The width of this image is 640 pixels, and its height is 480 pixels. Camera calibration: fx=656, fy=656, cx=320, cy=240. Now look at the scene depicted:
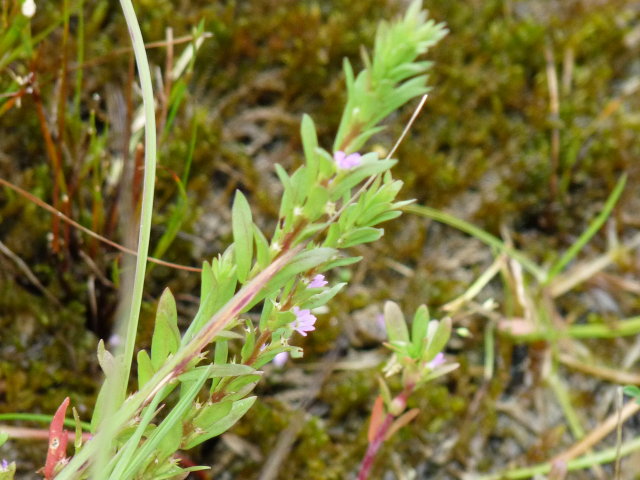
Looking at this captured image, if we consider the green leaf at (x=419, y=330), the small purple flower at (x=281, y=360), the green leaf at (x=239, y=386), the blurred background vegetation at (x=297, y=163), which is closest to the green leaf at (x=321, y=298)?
the green leaf at (x=239, y=386)

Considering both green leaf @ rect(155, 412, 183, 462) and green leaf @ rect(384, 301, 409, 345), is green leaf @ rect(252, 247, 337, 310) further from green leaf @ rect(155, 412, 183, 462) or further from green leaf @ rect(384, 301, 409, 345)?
green leaf @ rect(384, 301, 409, 345)

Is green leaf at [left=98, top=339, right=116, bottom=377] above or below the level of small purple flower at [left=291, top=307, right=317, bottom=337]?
above

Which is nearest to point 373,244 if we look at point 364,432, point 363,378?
point 363,378

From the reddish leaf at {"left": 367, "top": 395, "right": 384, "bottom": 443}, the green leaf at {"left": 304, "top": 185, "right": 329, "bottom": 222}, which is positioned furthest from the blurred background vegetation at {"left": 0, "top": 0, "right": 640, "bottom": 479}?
the green leaf at {"left": 304, "top": 185, "right": 329, "bottom": 222}

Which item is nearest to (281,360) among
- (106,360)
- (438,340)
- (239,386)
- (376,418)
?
(376,418)

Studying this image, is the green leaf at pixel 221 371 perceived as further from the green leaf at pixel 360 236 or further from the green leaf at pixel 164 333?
the green leaf at pixel 360 236

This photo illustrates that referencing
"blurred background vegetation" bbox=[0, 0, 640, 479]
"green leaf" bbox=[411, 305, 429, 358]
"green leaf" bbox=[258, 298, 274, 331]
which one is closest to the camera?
"green leaf" bbox=[258, 298, 274, 331]

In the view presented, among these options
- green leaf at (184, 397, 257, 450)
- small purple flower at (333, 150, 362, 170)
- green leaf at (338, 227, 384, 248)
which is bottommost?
green leaf at (184, 397, 257, 450)

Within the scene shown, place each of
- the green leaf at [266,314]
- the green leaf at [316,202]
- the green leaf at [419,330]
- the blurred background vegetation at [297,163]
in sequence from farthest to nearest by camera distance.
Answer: the blurred background vegetation at [297,163], the green leaf at [419,330], the green leaf at [266,314], the green leaf at [316,202]
